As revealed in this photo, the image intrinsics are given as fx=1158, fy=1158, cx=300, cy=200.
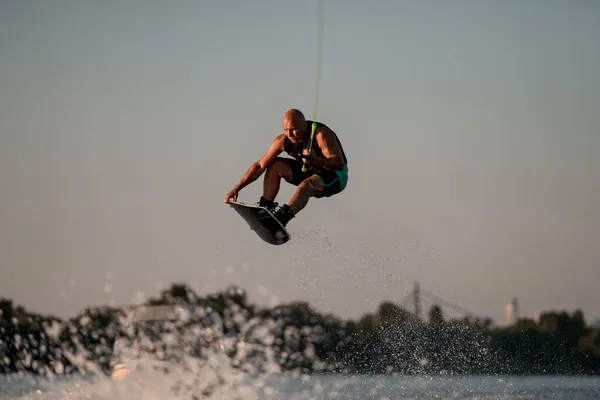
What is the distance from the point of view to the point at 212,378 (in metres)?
16.3

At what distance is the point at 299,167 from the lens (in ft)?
38.4

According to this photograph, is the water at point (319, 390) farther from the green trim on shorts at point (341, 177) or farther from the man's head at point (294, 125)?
the man's head at point (294, 125)

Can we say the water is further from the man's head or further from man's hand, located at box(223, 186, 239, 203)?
the man's head

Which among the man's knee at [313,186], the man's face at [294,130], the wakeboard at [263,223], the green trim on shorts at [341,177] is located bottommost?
the wakeboard at [263,223]

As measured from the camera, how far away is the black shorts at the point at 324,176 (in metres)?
11.5

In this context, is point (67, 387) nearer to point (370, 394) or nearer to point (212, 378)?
point (212, 378)

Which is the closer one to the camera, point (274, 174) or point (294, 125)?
point (294, 125)

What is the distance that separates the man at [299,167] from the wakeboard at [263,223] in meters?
0.08

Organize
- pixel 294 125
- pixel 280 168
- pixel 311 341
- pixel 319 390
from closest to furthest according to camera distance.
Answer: pixel 294 125 < pixel 280 168 < pixel 319 390 < pixel 311 341

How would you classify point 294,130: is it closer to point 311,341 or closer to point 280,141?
point 280,141

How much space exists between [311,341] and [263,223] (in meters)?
19.7

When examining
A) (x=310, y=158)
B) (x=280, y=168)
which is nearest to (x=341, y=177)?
(x=310, y=158)

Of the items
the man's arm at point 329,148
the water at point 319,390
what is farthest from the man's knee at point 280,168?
the water at point 319,390

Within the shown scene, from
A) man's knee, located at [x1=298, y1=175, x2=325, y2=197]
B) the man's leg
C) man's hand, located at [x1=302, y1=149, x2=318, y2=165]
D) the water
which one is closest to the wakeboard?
the man's leg
